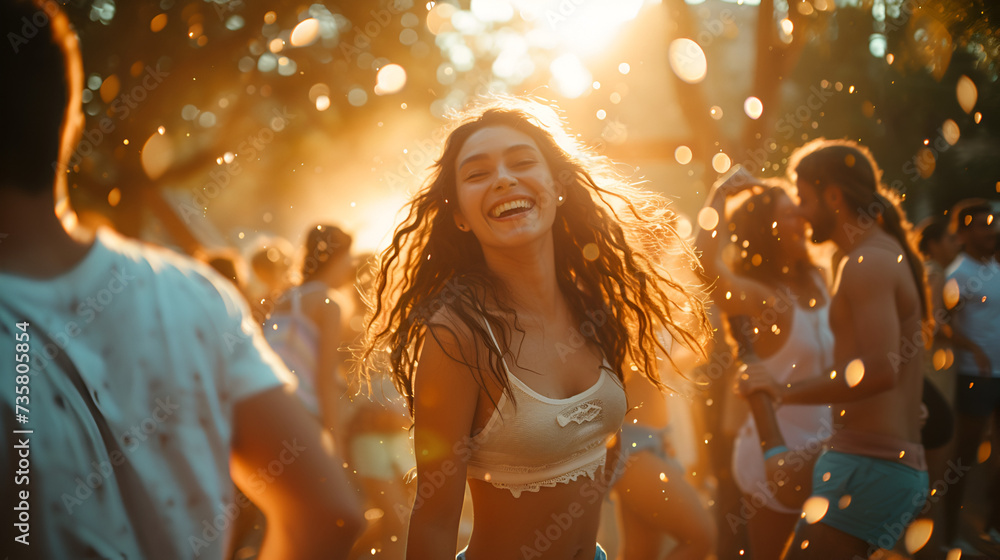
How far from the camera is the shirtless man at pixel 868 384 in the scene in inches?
79.6

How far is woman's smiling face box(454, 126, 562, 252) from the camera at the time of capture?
5.08ft

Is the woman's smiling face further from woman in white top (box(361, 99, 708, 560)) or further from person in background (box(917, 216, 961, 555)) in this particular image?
person in background (box(917, 216, 961, 555))

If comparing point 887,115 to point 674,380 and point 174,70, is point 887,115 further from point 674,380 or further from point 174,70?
point 174,70

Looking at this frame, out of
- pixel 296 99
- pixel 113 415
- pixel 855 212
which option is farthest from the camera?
pixel 296 99

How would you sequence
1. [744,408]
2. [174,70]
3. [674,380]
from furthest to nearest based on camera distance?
[674,380] → [744,408] → [174,70]

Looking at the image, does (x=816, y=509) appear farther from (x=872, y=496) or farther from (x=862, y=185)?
(x=862, y=185)

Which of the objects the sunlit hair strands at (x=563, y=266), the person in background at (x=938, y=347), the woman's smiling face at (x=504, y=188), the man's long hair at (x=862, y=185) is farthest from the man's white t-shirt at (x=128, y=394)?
the person in background at (x=938, y=347)

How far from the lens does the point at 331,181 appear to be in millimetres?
5445

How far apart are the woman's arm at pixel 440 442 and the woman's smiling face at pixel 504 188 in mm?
353

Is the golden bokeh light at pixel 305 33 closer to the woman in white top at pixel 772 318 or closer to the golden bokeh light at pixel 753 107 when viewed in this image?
the golden bokeh light at pixel 753 107

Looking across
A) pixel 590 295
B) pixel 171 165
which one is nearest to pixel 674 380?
pixel 590 295

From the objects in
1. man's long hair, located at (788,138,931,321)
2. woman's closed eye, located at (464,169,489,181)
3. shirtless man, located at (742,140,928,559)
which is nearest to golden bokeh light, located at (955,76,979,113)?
man's long hair, located at (788,138,931,321)

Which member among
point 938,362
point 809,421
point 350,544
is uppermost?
point 350,544

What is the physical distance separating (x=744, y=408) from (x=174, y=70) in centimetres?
351
